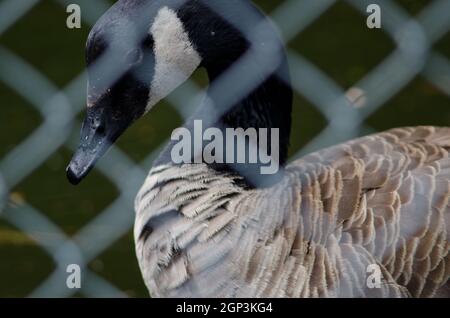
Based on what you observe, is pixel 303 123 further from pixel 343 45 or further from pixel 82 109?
pixel 82 109

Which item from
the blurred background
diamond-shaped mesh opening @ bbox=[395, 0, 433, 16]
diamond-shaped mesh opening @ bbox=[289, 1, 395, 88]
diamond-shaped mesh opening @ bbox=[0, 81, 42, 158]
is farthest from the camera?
diamond-shaped mesh opening @ bbox=[395, 0, 433, 16]

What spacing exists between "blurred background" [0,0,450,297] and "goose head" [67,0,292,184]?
0.48 feet

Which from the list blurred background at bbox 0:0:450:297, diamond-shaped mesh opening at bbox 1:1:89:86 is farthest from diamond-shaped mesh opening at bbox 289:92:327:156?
diamond-shaped mesh opening at bbox 1:1:89:86

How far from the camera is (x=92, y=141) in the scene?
272 centimetres

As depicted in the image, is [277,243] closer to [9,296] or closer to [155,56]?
[155,56]

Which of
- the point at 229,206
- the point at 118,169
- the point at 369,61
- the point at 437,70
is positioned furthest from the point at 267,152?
the point at 369,61

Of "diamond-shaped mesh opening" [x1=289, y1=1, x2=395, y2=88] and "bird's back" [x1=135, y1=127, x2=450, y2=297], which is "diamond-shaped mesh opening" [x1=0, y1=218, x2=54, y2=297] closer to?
"bird's back" [x1=135, y1=127, x2=450, y2=297]

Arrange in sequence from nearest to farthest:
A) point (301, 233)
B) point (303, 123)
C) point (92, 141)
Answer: point (92, 141) → point (301, 233) → point (303, 123)

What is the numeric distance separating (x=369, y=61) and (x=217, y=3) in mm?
2725

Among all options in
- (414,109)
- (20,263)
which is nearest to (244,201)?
(20,263)

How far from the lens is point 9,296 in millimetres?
3930

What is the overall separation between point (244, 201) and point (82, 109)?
2.21 metres

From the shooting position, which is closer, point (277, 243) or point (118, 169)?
point (277, 243)

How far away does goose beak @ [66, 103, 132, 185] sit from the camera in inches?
105
